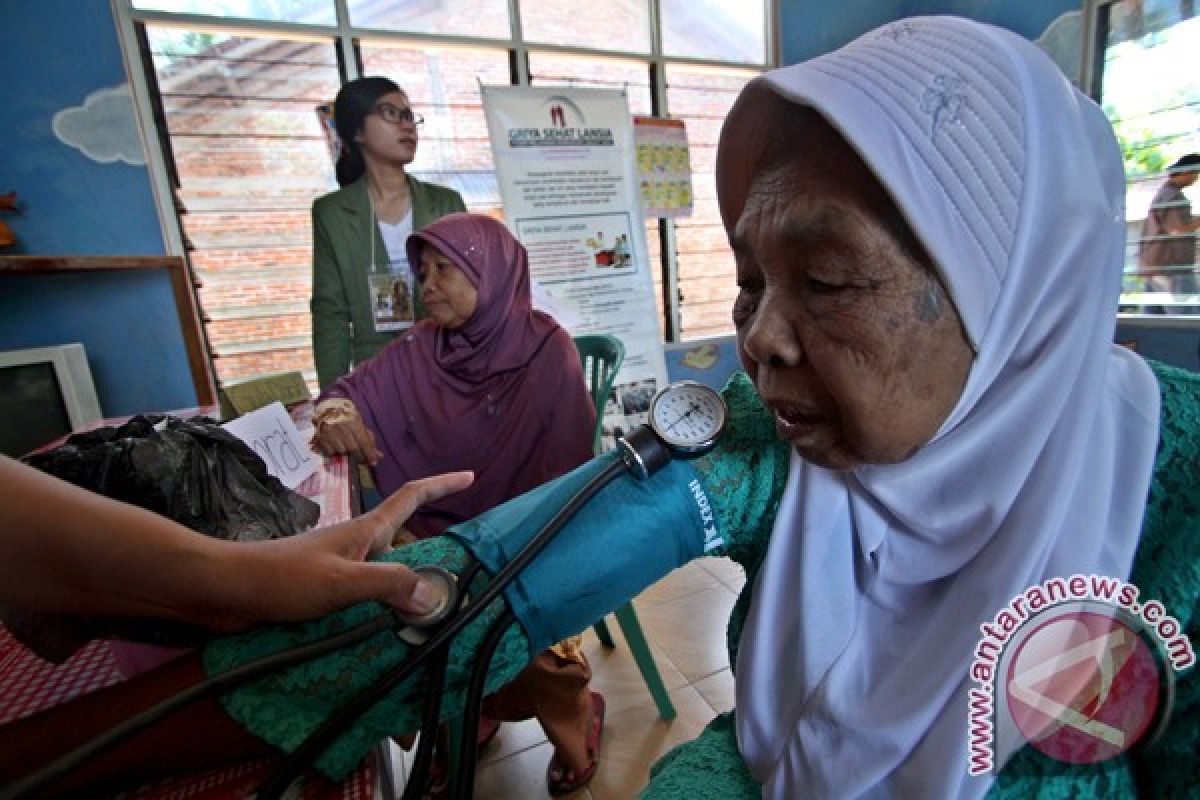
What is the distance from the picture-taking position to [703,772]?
2.09ft

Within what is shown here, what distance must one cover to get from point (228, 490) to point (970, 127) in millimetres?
899

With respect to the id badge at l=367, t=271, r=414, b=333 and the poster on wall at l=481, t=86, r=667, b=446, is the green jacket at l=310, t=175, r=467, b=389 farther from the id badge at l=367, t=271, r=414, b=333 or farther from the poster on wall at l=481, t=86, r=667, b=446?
the poster on wall at l=481, t=86, r=667, b=446

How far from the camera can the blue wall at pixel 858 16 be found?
11.4 ft

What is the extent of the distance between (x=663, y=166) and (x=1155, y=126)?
9.18ft

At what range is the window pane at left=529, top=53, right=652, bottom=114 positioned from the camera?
3189mm

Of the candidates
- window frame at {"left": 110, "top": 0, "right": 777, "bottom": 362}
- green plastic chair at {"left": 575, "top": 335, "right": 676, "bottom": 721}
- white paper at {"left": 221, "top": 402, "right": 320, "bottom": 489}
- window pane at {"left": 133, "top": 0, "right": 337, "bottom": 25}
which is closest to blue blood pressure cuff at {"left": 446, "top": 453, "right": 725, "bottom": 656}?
green plastic chair at {"left": 575, "top": 335, "right": 676, "bottom": 721}

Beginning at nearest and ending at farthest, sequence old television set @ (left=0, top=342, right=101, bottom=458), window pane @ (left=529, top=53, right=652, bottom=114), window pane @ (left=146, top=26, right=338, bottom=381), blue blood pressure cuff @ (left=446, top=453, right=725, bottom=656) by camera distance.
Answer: blue blood pressure cuff @ (left=446, top=453, right=725, bottom=656) < old television set @ (left=0, top=342, right=101, bottom=458) < window pane @ (left=146, top=26, right=338, bottom=381) < window pane @ (left=529, top=53, right=652, bottom=114)

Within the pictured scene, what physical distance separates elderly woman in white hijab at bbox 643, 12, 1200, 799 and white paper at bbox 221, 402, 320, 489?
3.27 feet

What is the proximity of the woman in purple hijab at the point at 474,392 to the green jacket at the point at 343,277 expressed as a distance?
0.57 metres

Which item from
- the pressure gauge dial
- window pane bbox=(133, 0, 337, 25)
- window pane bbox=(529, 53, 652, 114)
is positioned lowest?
the pressure gauge dial

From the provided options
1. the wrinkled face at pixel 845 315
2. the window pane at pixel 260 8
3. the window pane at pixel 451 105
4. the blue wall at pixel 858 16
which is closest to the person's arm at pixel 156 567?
the wrinkled face at pixel 845 315

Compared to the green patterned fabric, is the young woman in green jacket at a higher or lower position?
higher

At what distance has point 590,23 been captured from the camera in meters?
3.22

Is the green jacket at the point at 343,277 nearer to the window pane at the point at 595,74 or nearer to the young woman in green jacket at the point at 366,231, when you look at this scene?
the young woman in green jacket at the point at 366,231
